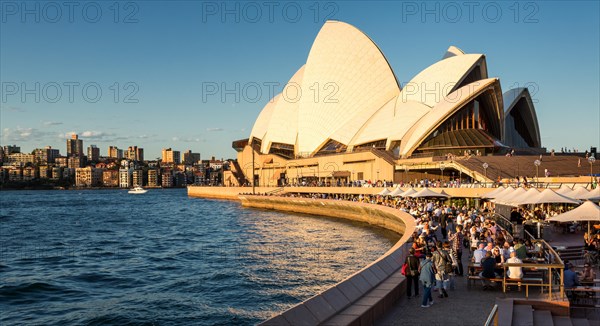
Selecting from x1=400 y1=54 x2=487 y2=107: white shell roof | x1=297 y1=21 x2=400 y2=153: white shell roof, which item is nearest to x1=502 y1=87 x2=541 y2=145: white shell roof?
x1=400 y1=54 x2=487 y2=107: white shell roof

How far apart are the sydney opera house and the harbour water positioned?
16369 millimetres

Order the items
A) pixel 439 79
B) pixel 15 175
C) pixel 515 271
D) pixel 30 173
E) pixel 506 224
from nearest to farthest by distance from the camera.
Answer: pixel 515 271, pixel 506 224, pixel 439 79, pixel 15 175, pixel 30 173

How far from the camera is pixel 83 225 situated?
40.4 m

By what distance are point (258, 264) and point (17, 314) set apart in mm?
7888

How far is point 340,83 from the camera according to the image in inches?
2359

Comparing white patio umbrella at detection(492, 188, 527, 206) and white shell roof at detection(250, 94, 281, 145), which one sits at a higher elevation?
white shell roof at detection(250, 94, 281, 145)

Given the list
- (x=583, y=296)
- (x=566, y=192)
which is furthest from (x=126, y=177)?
(x=583, y=296)

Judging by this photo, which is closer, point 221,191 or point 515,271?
point 515,271

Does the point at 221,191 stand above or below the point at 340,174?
below

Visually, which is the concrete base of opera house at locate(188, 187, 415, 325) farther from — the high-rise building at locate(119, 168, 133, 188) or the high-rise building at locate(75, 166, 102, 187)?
the high-rise building at locate(75, 166, 102, 187)

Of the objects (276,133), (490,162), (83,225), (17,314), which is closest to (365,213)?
(490,162)

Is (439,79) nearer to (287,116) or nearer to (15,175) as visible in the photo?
(287,116)

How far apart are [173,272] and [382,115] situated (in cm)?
3936

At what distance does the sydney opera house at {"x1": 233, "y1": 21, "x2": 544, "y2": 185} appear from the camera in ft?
151
